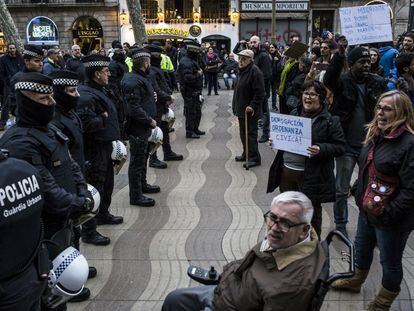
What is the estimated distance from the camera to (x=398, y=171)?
3570mm

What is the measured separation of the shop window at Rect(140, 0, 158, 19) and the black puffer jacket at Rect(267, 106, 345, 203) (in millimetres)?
30369

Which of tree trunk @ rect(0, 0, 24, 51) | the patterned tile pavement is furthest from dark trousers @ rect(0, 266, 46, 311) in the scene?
tree trunk @ rect(0, 0, 24, 51)

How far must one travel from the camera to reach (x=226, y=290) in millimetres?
3025

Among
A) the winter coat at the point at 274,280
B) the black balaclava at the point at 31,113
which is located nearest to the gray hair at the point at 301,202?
the winter coat at the point at 274,280

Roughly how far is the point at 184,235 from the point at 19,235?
318 cm

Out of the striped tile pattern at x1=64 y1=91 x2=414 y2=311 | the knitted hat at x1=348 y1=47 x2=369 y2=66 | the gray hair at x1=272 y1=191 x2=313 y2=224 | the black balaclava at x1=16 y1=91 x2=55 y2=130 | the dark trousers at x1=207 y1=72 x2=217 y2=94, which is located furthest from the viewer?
the dark trousers at x1=207 y1=72 x2=217 y2=94

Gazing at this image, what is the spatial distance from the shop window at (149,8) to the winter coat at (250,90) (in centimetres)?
2652

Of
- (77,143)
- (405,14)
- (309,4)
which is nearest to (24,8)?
(309,4)

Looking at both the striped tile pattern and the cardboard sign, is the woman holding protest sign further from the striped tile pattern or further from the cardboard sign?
the cardboard sign

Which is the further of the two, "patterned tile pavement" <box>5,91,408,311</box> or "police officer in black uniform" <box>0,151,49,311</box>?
"patterned tile pavement" <box>5,91,408,311</box>

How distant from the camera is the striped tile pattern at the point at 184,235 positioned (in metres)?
4.41

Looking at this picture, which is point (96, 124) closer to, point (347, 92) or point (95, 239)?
point (95, 239)

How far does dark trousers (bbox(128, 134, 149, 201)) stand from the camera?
21.4ft

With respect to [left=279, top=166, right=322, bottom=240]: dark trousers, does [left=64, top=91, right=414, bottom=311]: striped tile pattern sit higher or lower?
lower
